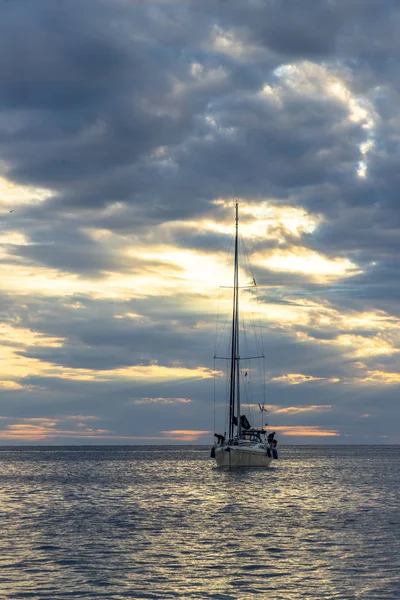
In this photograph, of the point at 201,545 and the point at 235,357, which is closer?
the point at 201,545

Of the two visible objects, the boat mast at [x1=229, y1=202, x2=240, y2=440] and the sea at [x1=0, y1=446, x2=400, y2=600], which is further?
the boat mast at [x1=229, y1=202, x2=240, y2=440]

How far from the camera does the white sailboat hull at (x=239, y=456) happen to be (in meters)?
104

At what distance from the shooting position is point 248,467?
350 feet

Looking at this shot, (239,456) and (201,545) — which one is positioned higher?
(239,456)

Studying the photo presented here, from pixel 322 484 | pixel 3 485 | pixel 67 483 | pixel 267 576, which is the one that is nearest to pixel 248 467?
pixel 322 484

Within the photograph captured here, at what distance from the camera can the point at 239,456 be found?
104 metres

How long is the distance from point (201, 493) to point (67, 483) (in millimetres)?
25653

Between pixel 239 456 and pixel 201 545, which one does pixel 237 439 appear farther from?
pixel 201 545

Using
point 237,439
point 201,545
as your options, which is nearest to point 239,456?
point 237,439

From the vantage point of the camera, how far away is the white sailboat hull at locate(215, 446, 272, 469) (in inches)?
4082

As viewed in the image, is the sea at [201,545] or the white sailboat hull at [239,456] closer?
the sea at [201,545]

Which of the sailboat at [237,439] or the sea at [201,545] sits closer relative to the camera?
the sea at [201,545]

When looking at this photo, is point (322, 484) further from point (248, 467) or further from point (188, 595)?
point (188, 595)

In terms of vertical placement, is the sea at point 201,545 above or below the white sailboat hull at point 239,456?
below
